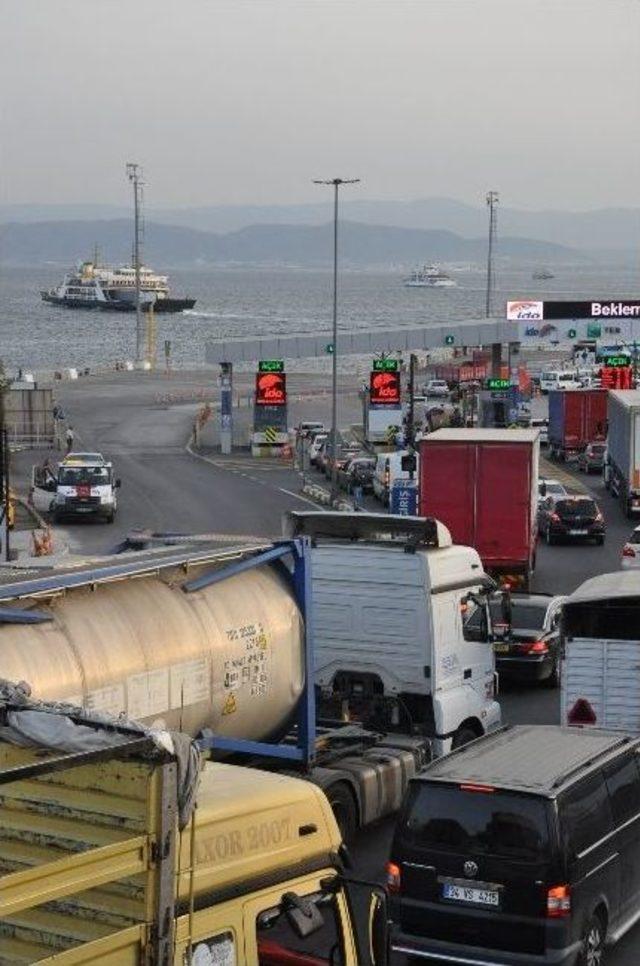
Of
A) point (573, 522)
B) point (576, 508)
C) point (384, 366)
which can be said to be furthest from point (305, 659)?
point (384, 366)

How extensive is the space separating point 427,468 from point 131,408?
55.3 meters

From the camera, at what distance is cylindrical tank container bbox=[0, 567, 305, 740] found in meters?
11.2

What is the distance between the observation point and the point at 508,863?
11.4m

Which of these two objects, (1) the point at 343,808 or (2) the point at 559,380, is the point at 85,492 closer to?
(1) the point at 343,808

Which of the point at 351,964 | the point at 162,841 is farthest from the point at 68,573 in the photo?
the point at 162,841

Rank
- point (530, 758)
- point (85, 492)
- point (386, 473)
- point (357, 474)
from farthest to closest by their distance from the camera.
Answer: point (357, 474) < point (386, 473) < point (85, 492) < point (530, 758)

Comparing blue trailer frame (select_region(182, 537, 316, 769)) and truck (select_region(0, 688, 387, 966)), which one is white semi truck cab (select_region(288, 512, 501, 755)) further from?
truck (select_region(0, 688, 387, 966))

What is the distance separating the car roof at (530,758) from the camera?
11617 millimetres

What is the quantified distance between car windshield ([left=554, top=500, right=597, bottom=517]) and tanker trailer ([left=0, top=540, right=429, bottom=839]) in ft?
84.6

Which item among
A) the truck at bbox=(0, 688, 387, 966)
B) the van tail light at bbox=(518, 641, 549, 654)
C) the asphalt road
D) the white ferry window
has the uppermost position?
the truck at bbox=(0, 688, 387, 966)

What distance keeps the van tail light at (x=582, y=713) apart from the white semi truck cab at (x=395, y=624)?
1.02 metres

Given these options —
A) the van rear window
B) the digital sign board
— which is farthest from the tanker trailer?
the digital sign board

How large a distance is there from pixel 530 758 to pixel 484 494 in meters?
19.0

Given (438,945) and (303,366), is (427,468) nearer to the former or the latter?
(438,945)
